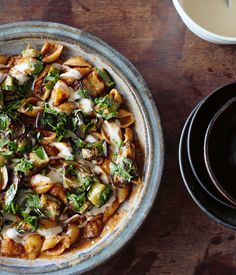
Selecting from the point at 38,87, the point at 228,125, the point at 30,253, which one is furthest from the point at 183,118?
the point at 30,253

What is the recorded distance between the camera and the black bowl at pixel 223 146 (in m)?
1.58

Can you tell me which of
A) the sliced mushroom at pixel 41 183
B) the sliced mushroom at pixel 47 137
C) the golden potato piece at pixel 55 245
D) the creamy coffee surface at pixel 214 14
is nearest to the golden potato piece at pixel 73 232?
the golden potato piece at pixel 55 245

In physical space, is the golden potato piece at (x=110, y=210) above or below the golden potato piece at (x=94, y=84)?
below

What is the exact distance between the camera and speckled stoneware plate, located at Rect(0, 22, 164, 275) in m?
1.58

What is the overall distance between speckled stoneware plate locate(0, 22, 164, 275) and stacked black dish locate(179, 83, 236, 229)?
87 mm

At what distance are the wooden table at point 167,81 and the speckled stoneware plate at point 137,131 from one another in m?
0.10

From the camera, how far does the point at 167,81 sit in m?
1.72

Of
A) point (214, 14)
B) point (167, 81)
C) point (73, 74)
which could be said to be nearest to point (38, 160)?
point (73, 74)

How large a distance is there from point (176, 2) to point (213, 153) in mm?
437

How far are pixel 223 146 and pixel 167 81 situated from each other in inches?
10.0

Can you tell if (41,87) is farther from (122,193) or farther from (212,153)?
(212,153)

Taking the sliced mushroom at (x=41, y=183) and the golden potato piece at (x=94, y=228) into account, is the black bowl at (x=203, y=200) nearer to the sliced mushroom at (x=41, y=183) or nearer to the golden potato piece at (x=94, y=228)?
the golden potato piece at (x=94, y=228)

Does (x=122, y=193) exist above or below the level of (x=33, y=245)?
above

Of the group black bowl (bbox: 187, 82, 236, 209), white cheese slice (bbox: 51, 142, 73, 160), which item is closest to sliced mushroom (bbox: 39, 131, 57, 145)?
white cheese slice (bbox: 51, 142, 73, 160)
